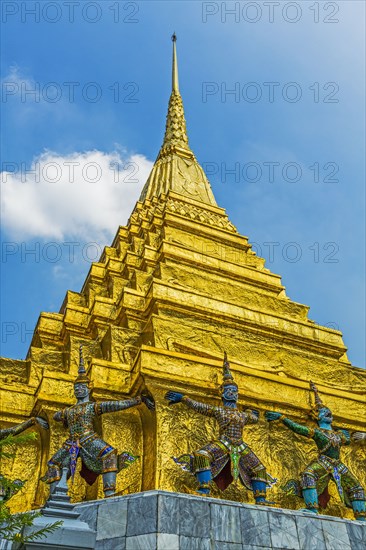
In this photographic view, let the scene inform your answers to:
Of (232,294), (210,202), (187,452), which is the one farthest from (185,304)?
(210,202)

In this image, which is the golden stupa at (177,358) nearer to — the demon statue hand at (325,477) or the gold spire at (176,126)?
the demon statue hand at (325,477)

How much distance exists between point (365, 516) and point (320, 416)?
1838 mm

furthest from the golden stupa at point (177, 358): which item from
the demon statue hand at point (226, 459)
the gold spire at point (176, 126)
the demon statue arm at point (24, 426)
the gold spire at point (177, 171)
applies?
the gold spire at point (176, 126)

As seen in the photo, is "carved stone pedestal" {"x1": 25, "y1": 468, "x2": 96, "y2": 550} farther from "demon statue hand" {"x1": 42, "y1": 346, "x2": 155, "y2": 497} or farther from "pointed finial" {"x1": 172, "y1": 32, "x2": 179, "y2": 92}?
"pointed finial" {"x1": 172, "y1": 32, "x2": 179, "y2": 92}

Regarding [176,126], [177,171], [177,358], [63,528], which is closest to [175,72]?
[176,126]

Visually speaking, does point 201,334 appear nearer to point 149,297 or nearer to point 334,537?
point 149,297

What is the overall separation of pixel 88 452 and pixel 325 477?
13.9 feet

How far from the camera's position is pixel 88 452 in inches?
345

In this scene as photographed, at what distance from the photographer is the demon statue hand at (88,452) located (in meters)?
8.68

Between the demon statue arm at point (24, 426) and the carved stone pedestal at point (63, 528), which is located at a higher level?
the demon statue arm at point (24, 426)

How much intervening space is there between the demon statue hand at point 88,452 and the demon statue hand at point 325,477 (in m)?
2.93

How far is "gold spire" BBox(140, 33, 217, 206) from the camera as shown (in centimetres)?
2491

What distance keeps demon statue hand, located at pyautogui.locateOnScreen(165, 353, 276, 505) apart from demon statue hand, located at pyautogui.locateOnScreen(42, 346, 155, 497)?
100cm

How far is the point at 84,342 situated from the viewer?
1420cm
